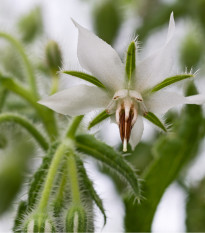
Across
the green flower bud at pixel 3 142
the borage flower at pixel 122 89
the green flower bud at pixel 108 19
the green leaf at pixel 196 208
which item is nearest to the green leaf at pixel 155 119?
the borage flower at pixel 122 89

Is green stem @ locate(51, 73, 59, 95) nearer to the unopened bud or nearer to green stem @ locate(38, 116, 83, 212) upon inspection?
green stem @ locate(38, 116, 83, 212)

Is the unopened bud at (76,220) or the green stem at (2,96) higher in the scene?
the green stem at (2,96)

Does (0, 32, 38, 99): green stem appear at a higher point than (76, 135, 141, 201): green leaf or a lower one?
higher

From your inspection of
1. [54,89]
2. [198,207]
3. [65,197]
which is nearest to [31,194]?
Result: [65,197]

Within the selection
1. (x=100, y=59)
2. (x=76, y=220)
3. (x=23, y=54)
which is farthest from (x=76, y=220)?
(x=23, y=54)

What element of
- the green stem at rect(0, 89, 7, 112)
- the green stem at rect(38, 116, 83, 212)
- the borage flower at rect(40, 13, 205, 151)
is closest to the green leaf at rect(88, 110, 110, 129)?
the borage flower at rect(40, 13, 205, 151)

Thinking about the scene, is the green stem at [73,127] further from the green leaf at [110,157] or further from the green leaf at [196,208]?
the green leaf at [196,208]

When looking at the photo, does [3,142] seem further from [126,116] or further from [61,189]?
[126,116]
